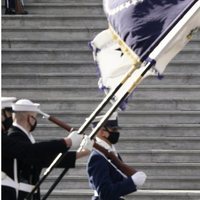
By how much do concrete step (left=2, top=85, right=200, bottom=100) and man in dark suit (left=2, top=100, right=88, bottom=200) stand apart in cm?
494

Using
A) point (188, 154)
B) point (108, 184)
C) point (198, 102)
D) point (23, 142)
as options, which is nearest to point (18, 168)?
point (23, 142)

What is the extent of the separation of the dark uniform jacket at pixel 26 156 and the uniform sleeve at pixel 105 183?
571 millimetres

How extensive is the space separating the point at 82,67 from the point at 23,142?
5900mm

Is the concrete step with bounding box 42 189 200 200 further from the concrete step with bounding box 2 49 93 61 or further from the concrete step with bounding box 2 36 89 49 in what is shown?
the concrete step with bounding box 2 36 89 49

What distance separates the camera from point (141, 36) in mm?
7996

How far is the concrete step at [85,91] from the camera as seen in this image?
13.3 metres

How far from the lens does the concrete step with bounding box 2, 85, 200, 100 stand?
13328mm

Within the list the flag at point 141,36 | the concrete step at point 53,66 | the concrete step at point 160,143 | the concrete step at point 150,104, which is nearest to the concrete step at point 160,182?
the concrete step at point 160,143

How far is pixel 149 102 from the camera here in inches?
520

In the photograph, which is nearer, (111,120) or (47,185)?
(111,120)

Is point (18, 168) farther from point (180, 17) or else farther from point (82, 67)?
point (82, 67)

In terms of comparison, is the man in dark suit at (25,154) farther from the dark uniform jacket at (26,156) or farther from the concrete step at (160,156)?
the concrete step at (160,156)

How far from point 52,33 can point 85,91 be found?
136 cm

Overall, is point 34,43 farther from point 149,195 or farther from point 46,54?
point 149,195
